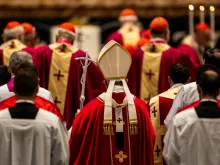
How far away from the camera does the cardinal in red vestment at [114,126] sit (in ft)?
28.6

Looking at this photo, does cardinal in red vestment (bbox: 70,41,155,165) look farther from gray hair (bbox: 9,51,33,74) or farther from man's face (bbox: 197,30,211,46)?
man's face (bbox: 197,30,211,46)

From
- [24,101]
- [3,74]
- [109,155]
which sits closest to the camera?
[24,101]

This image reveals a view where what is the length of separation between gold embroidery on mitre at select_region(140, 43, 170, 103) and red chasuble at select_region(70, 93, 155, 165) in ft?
10.9

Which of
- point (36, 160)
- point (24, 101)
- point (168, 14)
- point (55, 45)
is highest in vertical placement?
point (168, 14)

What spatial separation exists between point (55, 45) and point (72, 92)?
0.62 m

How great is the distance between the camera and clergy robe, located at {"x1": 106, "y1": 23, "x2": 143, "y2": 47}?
14.8 m

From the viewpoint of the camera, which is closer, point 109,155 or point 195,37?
point 109,155

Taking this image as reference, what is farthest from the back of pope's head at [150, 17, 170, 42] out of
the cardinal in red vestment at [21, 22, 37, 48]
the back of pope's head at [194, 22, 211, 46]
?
the back of pope's head at [194, 22, 211, 46]

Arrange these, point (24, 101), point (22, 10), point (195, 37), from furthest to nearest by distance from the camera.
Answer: point (22, 10) → point (195, 37) → point (24, 101)

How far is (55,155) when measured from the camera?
25.4ft

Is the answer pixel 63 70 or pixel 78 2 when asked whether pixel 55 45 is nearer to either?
pixel 63 70

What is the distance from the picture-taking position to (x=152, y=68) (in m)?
12.2

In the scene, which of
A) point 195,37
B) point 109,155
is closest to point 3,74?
point 109,155

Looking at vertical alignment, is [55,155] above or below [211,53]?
below
